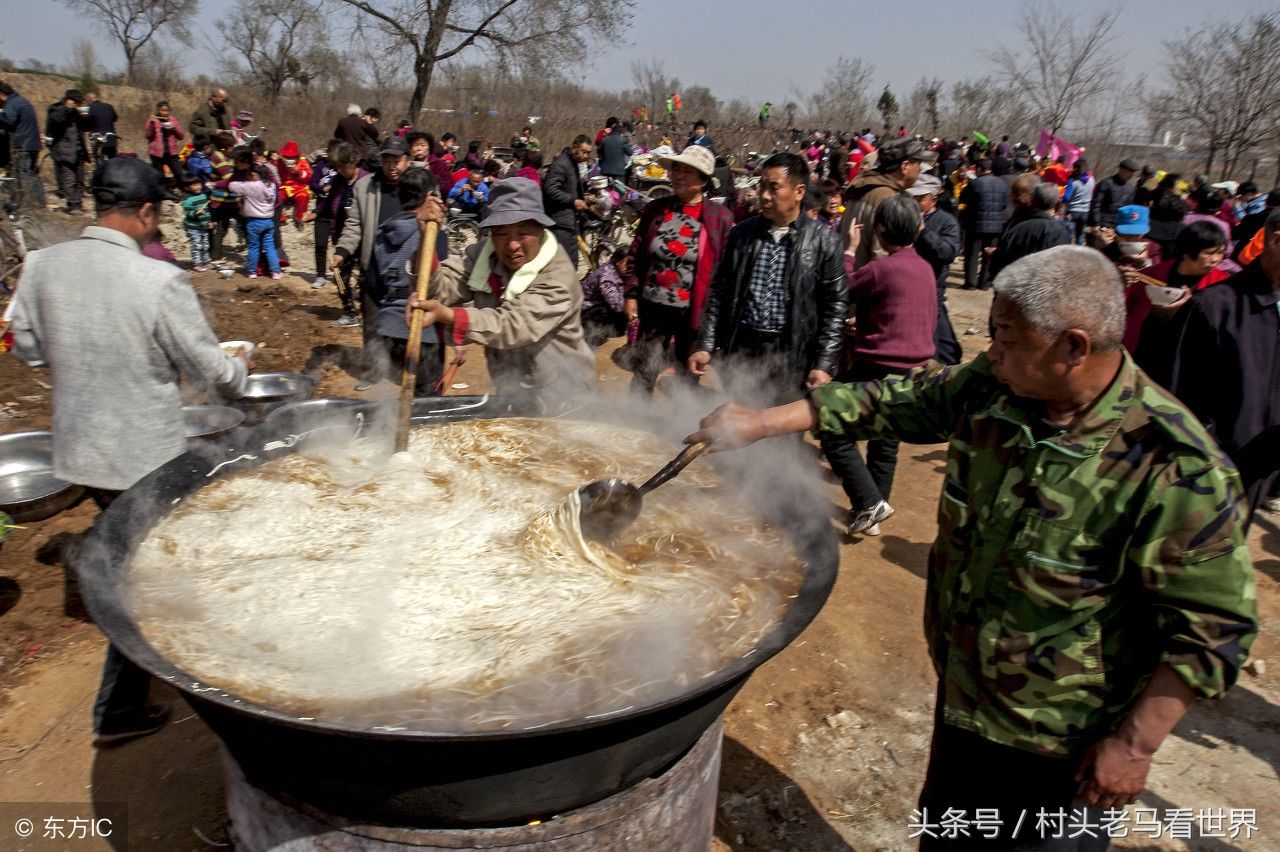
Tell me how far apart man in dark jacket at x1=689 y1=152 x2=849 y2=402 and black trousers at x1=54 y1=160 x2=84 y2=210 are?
1528 cm

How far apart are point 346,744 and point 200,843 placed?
5.76ft

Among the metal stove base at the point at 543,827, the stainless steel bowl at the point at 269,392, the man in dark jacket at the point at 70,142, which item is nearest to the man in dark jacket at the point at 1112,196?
the stainless steel bowl at the point at 269,392

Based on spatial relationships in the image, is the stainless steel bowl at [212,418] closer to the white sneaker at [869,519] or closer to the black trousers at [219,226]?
the white sneaker at [869,519]

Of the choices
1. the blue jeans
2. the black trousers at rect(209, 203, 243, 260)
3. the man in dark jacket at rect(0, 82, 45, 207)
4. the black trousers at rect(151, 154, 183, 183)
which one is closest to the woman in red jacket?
the black trousers at rect(151, 154, 183, 183)

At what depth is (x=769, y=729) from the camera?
3789 millimetres

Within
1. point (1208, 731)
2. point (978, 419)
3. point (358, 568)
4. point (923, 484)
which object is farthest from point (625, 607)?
point (923, 484)

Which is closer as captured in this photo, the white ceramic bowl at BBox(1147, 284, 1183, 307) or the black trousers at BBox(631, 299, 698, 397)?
the white ceramic bowl at BBox(1147, 284, 1183, 307)

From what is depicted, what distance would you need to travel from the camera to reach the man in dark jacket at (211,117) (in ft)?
50.8

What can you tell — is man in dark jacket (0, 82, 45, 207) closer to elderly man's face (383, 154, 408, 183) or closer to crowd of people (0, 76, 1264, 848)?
crowd of people (0, 76, 1264, 848)

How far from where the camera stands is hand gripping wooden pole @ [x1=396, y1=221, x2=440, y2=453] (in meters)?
3.58

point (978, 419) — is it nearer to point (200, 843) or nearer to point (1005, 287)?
point (1005, 287)

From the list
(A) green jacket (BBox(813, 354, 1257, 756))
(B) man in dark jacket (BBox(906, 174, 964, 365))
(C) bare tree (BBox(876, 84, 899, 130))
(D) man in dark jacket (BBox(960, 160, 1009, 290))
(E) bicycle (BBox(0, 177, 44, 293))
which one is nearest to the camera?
(A) green jacket (BBox(813, 354, 1257, 756))

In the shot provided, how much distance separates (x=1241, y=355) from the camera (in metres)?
3.78

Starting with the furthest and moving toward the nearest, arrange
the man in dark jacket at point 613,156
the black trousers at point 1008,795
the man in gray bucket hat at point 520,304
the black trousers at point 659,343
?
the man in dark jacket at point 613,156, the black trousers at point 659,343, the man in gray bucket hat at point 520,304, the black trousers at point 1008,795
